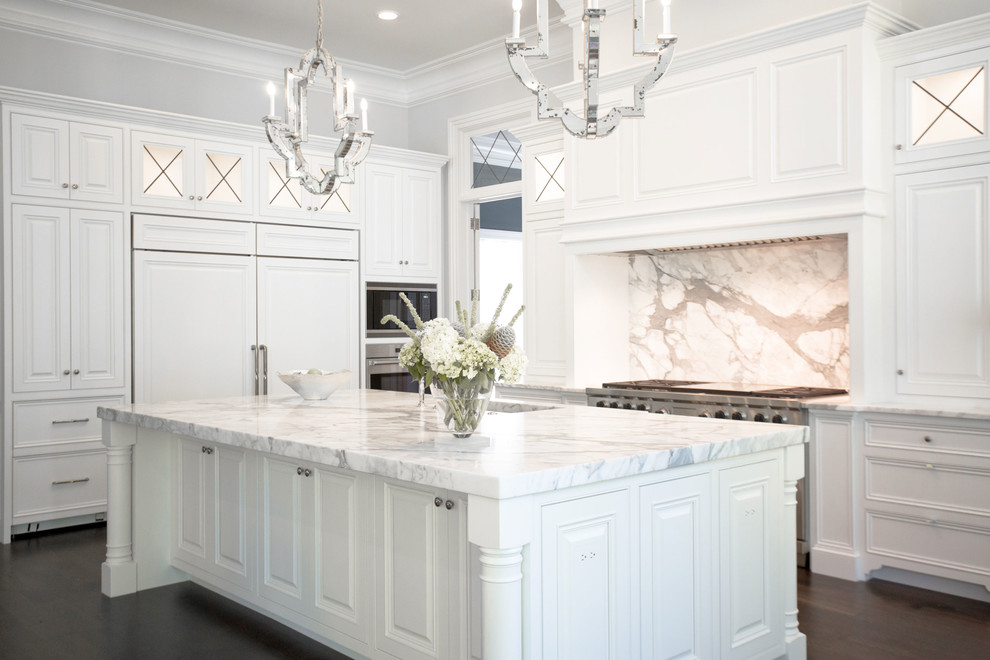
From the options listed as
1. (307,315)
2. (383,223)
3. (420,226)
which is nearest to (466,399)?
(307,315)

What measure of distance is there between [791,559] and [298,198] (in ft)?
13.9

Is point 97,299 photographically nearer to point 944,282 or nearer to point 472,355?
point 472,355

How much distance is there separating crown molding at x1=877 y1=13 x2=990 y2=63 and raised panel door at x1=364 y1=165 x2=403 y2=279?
363 cm

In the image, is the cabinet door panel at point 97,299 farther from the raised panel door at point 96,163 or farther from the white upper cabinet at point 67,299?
the raised panel door at point 96,163

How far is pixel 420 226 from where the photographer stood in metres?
6.64

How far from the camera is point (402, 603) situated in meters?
2.65

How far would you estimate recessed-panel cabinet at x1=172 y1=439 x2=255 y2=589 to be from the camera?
337 cm

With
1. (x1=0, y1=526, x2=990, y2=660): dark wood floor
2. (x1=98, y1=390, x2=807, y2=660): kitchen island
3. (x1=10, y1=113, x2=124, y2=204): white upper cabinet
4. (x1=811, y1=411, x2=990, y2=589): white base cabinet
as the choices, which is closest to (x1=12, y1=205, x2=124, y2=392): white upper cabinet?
(x1=10, y1=113, x2=124, y2=204): white upper cabinet

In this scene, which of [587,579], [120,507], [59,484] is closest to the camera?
[587,579]

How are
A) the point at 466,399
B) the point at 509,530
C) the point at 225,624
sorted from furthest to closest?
the point at 225,624 < the point at 466,399 < the point at 509,530

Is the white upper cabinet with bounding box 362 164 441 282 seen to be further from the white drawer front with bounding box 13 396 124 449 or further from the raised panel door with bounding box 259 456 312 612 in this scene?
the raised panel door with bounding box 259 456 312 612

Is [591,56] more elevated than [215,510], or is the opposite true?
[591,56]

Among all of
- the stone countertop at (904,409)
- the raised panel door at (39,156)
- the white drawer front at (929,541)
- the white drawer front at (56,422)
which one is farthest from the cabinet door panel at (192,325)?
the white drawer front at (929,541)

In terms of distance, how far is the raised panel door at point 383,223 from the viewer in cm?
632
